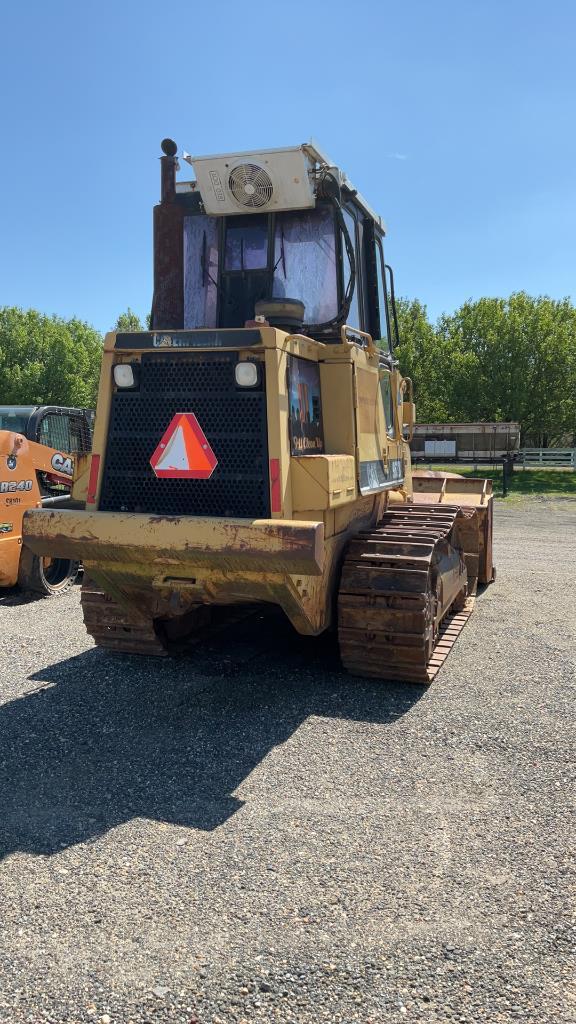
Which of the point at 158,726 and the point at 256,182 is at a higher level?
the point at 256,182

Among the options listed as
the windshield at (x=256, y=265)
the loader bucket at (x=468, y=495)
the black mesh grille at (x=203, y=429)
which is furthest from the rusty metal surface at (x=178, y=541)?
the loader bucket at (x=468, y=495)

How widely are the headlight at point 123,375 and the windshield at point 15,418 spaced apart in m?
5.30

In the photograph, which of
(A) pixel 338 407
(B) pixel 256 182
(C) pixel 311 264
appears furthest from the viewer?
(C) pixel 311 264

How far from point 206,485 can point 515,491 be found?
21462 millimetres

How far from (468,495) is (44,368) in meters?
35.0

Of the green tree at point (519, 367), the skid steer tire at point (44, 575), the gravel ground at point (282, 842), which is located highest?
the green tree at point (519, 367)

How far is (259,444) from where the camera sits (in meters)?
4.70

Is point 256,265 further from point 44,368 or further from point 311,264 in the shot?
point 44,368

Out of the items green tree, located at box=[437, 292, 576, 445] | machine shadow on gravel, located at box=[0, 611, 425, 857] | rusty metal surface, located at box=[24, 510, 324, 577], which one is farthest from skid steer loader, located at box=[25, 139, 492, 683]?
green tree, located at box=[437, 292, 576, 445]

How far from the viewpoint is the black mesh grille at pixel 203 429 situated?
4.71 meters

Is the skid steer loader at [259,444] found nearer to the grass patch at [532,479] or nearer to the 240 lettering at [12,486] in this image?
the 240 lettering at [12,486]

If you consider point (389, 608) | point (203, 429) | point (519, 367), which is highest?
point (519, 367)

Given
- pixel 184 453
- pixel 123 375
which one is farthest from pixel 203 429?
pixel 123 375

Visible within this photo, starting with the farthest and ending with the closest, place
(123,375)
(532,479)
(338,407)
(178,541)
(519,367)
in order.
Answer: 1. (519,367)
2. (532,479)
3. (338,407)
4. (123,375)
5. (178,541)
